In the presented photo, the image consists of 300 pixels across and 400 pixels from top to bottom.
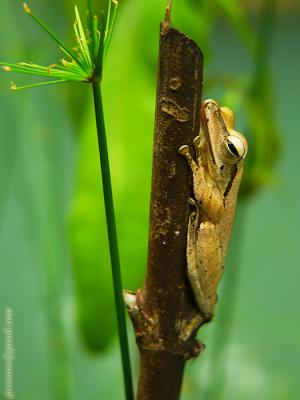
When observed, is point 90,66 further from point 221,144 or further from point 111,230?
point 221,144

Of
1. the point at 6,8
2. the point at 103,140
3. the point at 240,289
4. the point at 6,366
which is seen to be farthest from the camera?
the point at 240,289

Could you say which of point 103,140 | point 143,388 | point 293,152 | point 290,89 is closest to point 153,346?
point 143,388

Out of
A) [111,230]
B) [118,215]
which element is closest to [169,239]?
[111,230]

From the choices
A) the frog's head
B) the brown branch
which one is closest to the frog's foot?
the brown branch

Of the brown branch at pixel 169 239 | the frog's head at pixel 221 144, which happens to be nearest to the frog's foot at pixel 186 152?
the brown branch at pixel 169 239

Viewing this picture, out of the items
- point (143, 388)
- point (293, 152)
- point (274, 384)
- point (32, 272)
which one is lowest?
point (274, 384)

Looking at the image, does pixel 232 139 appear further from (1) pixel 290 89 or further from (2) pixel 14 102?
(1) pixel 290 89

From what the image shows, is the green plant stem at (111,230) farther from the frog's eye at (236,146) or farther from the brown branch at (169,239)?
the frog's eye at (236,146)
